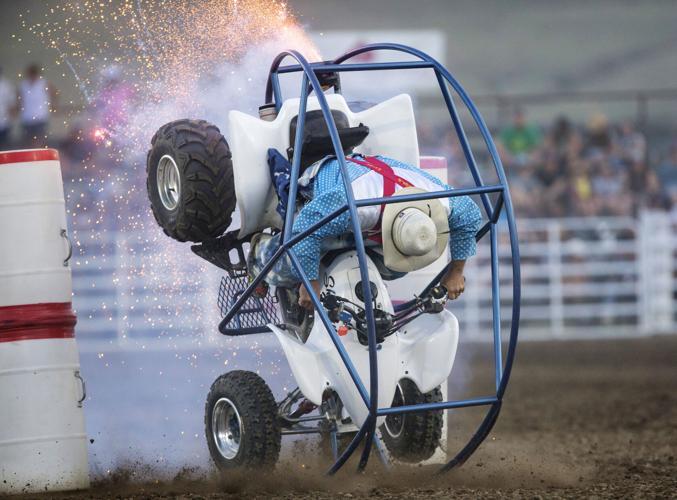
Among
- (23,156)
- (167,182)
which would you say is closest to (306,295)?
(167,182)

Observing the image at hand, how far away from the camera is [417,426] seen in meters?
5.58

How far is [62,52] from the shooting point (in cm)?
749

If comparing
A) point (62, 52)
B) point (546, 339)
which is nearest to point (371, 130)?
point (62, 52)

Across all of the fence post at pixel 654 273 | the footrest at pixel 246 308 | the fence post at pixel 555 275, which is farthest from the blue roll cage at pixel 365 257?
the fence post at pixel 654 273

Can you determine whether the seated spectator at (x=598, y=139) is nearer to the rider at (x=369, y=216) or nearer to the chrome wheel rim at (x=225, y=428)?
the rider at (x=369, y=216)

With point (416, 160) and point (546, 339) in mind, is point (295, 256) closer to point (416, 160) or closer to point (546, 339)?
point (416, 160)

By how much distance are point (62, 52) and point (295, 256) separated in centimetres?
316

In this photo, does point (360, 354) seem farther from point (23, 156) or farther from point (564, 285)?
point (564, 285)

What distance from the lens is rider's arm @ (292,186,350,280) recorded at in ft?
16.4

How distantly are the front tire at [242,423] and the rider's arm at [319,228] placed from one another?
0.67 meters

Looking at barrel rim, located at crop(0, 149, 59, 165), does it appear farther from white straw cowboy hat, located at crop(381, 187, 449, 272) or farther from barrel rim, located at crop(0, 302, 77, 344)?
white straw cowboy hat, located at crop(381, 187, 449, 272)

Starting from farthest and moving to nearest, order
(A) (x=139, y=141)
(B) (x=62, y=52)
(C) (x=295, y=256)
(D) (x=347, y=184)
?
(B) (x=62, y=52)
(A) (x=139, y=141)
(C) (x=295, y=256)
(D) (x=347, y=184)

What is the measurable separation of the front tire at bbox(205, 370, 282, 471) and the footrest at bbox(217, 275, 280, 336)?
418 mm

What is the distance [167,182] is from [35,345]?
3.31 ft
